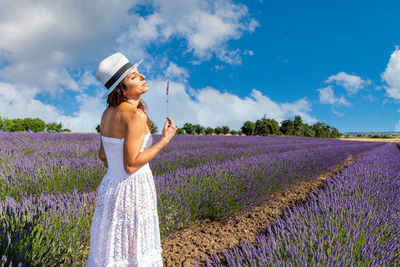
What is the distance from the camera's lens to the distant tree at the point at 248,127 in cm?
6350

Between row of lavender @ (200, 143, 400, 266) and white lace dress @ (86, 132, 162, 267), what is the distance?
0.36m

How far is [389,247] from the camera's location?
128 cm

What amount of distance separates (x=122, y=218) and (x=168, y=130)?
0.48m

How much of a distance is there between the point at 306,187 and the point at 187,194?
3.01 metres

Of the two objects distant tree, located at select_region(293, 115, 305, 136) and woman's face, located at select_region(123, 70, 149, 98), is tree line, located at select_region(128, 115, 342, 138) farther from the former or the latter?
woman's face, located at select_region(123, 70, 149, 98)

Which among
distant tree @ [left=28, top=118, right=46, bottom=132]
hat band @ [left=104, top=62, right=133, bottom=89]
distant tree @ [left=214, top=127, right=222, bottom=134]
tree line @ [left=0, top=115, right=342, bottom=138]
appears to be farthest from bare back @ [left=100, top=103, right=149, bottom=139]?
distant tree @ [left=214, top=127, right=222, bottom=134]

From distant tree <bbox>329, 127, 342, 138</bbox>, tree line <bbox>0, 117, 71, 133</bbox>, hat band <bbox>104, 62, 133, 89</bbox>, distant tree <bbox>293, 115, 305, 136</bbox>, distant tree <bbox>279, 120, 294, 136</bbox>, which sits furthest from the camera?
distant tree <bbox>329, 127, 342, 138</bbox>

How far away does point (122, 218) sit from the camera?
40.6 inches

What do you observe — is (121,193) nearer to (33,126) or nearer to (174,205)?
(174,205)

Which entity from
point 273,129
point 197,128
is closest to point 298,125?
point 273,129

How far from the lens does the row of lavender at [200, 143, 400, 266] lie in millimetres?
1093

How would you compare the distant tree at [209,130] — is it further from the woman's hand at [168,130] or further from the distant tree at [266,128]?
the woman's hand at [168,130]

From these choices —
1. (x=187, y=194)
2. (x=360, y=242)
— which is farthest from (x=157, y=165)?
(x=360, y=242)

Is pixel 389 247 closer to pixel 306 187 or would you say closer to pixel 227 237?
pixel 227 237
